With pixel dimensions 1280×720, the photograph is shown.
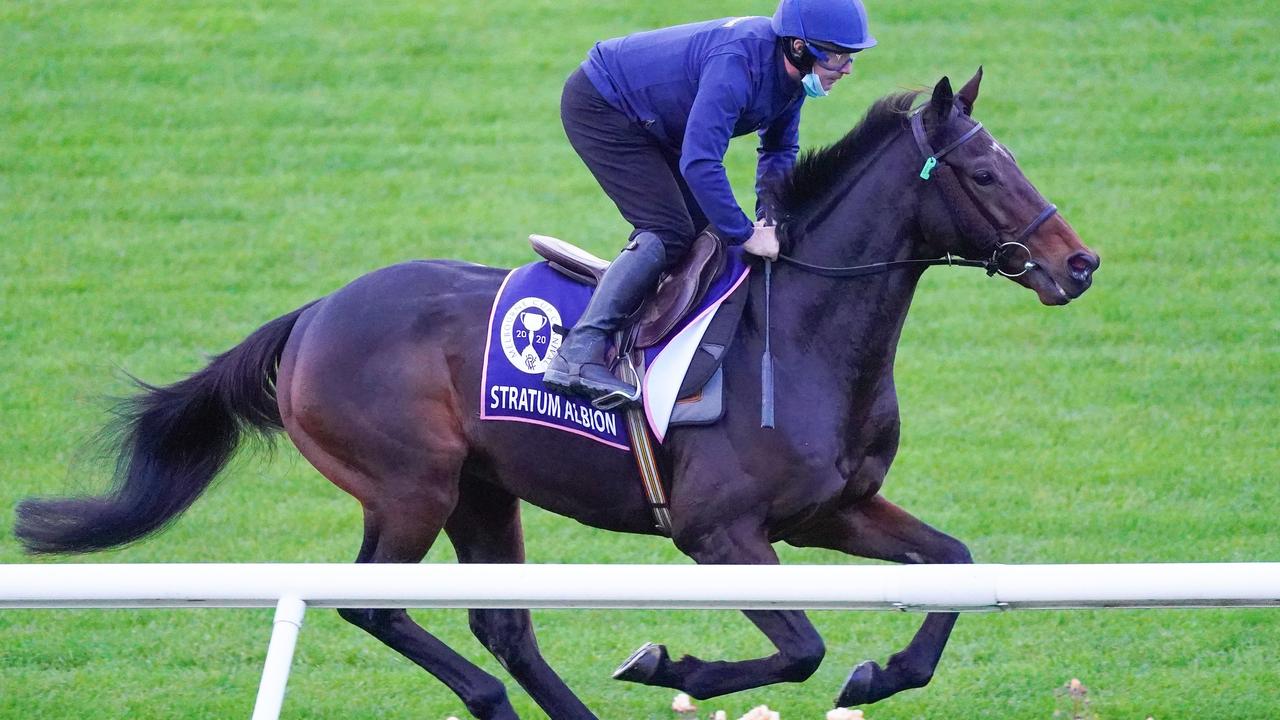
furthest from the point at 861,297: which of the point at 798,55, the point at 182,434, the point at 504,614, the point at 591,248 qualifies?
the point at 591,248

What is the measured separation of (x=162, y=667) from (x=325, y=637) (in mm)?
590

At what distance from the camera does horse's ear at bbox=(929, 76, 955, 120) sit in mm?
4215

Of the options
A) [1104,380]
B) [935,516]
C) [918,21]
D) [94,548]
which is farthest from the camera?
[918,21]

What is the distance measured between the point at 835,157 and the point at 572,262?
30.8 inches

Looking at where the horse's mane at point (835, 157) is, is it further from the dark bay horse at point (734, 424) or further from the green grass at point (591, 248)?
the green grass at point (591, 248)

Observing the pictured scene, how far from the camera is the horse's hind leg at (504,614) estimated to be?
184 inches

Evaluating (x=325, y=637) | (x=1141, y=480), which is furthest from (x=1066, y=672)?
(x=325, y=637)

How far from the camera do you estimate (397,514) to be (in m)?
4.54

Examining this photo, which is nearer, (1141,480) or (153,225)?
(1141,480)

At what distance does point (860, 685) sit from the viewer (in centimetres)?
428

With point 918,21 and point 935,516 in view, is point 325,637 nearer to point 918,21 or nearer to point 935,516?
point 935,516

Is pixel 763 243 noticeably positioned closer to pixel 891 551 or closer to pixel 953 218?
pixel 953 218

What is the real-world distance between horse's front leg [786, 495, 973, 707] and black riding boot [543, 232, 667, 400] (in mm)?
759

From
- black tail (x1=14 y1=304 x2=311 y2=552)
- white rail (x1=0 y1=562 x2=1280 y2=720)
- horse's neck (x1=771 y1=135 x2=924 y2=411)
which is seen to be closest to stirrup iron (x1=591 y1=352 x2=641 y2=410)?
horse's neck (x1=771 y1=135 x2=924 y2=411)
